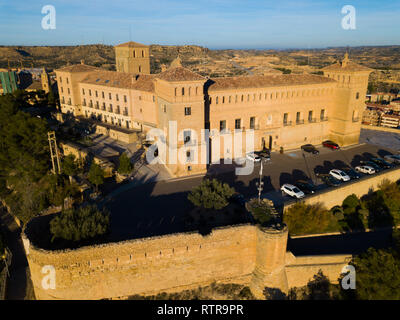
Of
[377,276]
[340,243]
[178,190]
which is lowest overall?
[340,243]

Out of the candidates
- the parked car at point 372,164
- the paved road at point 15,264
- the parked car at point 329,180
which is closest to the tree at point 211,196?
the parked car at point 329,180

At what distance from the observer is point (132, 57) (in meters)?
44.5

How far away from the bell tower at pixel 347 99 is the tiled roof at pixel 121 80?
65.2 ft

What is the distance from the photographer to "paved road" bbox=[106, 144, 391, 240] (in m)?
19.4

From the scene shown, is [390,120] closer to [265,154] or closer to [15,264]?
[265,154]

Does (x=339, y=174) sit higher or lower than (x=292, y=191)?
higher

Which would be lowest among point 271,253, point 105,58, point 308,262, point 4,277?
point 4,277

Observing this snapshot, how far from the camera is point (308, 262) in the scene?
18.3m

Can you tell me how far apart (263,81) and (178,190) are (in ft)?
48.4

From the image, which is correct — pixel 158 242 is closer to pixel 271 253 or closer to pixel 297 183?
pixel 271 253

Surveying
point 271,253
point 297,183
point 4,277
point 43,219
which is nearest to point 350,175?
point 297,183

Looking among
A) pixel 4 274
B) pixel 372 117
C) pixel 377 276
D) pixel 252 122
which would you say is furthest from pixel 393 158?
pixel 4 274

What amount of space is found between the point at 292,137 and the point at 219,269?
20278 mm

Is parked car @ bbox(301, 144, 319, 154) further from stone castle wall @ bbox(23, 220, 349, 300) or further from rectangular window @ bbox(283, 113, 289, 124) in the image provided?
stone castle wall @ bbox(23, 220, 349, 300)
